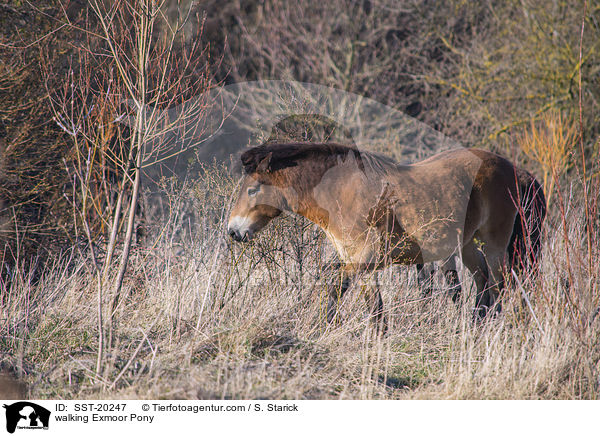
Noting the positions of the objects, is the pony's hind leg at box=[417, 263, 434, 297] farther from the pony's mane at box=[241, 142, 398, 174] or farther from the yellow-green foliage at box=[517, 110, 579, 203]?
the yellow-green foliage at box=[517, 110, 579, 203]

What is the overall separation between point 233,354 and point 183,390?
1.93ft

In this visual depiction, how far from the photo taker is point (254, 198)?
14.1 feet

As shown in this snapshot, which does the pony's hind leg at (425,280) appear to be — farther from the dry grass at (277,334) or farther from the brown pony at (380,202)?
the brown pony at (380,202)

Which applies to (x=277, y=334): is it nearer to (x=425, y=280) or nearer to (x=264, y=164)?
(x=264, y=164)

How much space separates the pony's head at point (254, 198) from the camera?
13.9 feet

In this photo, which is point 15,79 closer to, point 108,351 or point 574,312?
point 108,351

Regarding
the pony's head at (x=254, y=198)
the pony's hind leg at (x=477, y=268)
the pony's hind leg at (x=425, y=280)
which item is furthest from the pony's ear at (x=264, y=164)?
the pony's hind leg at (x=477, y=268)

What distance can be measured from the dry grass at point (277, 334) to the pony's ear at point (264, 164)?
0.79m

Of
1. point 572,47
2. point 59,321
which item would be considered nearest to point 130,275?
point 59,321

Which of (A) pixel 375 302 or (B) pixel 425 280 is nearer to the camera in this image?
(A) pixel 375 302

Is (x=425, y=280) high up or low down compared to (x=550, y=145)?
down

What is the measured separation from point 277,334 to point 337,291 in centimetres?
71
